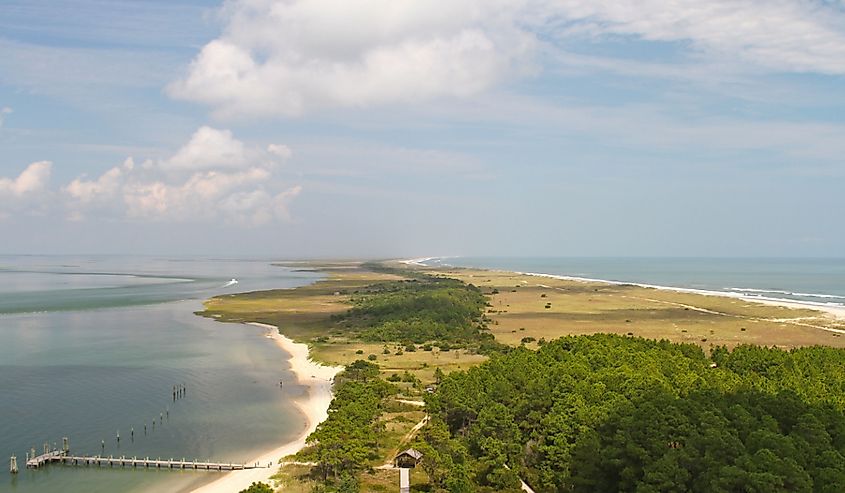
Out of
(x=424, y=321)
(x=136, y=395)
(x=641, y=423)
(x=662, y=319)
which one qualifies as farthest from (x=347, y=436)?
(x=662, y=319)

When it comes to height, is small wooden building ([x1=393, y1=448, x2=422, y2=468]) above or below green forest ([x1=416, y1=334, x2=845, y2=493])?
below

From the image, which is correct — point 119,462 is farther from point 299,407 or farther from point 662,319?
point 662,319

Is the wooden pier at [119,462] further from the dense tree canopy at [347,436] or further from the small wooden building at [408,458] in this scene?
the small wooden building at [408,458]

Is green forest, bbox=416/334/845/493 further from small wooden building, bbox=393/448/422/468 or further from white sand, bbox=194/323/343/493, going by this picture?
white sand, bbox=194/323/343/493

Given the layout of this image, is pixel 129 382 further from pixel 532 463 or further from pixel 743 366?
pixel 743 366

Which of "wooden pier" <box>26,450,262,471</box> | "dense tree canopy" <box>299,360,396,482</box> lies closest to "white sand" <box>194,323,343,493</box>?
"wooden pier" <box>26,450,262,471</box>

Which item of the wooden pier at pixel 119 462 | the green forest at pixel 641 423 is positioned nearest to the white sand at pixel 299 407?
the wooden pier at pixel 119 462
